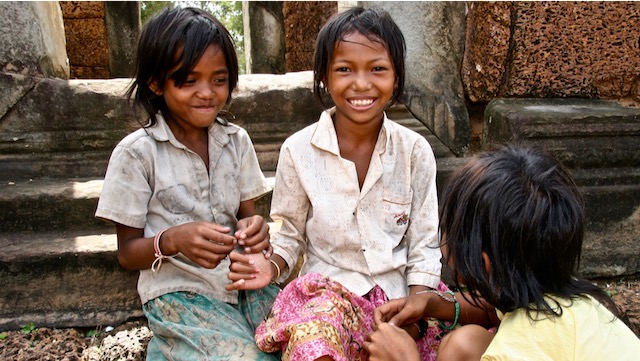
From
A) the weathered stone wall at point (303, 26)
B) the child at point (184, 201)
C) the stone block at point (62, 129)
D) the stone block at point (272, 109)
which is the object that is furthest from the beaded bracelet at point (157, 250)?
the weathered stone wall at point (303, 26)

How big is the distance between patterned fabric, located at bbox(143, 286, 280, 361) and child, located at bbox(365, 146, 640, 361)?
600 mm

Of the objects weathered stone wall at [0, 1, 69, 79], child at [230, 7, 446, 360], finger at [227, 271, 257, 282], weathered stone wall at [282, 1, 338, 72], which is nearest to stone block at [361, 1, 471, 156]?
child at [230, 7, 446, 360]

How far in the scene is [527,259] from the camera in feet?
4.38

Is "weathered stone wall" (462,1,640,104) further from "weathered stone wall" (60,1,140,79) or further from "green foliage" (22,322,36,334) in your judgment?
"weathered stone wall" (60,1,140,79)

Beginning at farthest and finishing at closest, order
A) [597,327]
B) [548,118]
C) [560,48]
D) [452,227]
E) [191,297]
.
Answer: [560,48] → [548,118] → [191,297] → [452,227] → [597,327]

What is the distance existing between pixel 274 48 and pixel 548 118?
212 inches

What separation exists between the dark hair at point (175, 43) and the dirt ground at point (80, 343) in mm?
776

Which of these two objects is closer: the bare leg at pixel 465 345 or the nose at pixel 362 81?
the bare leg at pixel 465 345

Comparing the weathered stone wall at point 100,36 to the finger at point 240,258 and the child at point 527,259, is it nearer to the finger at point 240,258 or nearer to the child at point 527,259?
the finger at point 240,258

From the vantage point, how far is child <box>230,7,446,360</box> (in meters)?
1.72

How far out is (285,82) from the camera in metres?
2.75

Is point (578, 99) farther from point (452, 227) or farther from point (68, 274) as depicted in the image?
point (68, 274)

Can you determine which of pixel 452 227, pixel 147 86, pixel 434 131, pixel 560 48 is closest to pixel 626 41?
pixel 560 48

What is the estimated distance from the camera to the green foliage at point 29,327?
198 cm
